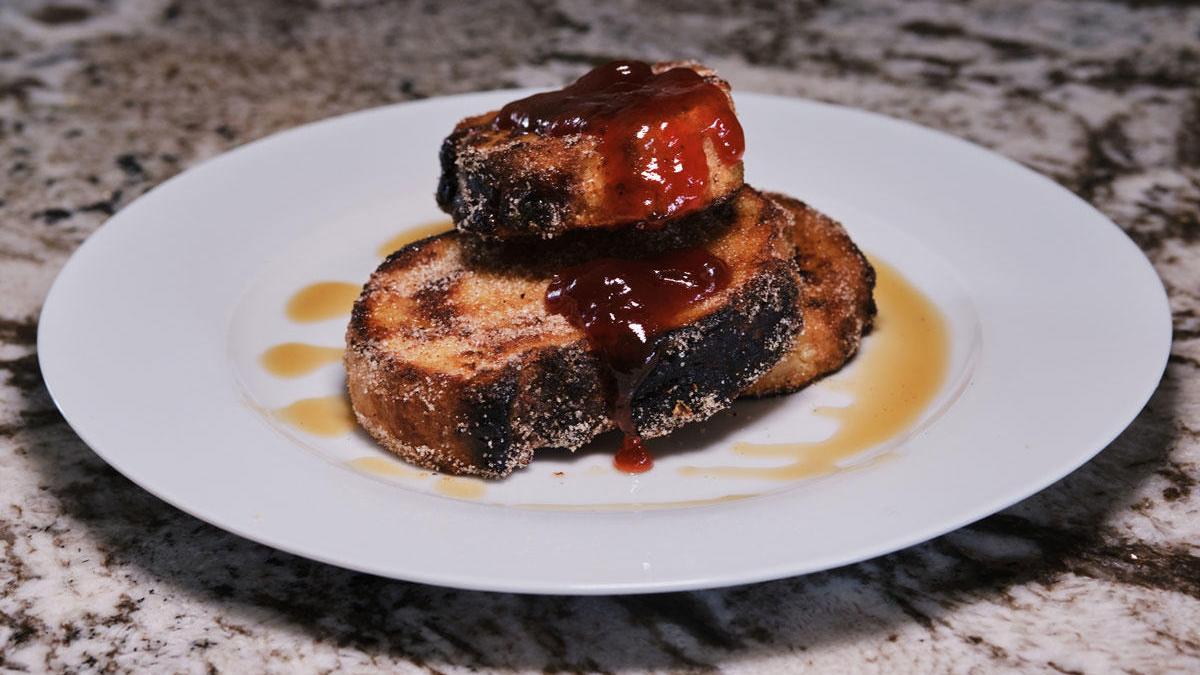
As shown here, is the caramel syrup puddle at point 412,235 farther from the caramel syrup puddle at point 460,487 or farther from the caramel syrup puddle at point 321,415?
the caramel syrup puddle at point 460,487

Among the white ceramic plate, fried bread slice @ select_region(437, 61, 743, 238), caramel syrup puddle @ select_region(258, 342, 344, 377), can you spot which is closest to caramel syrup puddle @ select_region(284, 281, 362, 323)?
the white ceramic plate

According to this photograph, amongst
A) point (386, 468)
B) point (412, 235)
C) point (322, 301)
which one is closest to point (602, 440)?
point (386, 468)

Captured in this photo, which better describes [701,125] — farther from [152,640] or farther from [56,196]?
[56,196]

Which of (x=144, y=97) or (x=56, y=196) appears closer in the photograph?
(x=56, y=196)

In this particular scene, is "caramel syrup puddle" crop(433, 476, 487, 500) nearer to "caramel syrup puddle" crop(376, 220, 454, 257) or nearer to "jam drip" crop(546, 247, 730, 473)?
"jam drip" crop(546, 247, 730, 473)

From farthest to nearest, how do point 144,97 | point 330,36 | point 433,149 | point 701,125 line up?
point 330,36
point 144,97
point 433,149
point 701,125

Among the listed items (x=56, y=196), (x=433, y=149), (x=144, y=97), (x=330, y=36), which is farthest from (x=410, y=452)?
(x=330, y=36)
